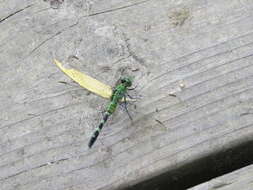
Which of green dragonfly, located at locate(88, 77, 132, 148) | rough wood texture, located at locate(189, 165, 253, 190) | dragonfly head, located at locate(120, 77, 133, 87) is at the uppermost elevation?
dragonfly head, located at locate(120, 77, 133, 87)

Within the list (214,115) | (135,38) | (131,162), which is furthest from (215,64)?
(131,162)

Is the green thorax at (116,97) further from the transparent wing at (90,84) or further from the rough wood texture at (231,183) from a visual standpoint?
the rough wood texture at (231,183)

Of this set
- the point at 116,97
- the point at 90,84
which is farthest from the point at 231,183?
the point at 90,84

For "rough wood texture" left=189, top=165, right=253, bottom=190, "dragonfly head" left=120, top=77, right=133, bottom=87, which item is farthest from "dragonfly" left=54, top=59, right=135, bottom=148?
"rough wood texture" left=189, top=165, right=253, bottom=190

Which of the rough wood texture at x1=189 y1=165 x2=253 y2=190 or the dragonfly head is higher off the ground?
the dragonfly head

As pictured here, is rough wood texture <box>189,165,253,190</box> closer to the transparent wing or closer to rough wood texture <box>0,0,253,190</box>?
rough wood texture <box>0,0,253,190</box>

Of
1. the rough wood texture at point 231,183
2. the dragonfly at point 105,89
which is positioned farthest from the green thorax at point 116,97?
the rough wood texture at point 231,183

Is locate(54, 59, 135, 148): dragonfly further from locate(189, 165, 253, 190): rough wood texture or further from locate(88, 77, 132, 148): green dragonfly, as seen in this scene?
locate(189, 165, 253, 190): rough wood texture

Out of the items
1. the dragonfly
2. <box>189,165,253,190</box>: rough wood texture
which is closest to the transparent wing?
the dragonfly
